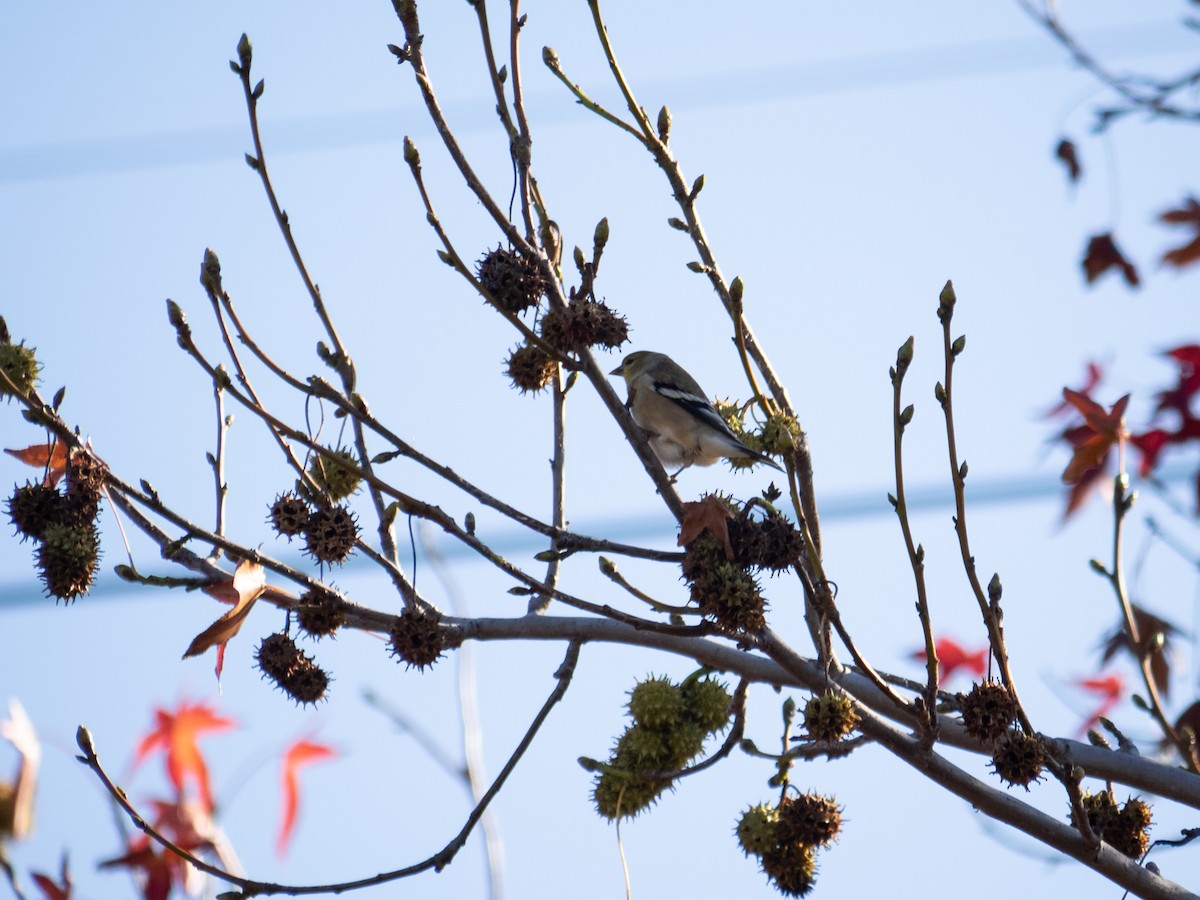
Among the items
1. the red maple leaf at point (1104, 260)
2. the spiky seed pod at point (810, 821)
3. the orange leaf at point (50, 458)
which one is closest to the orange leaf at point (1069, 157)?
the red maple leaf at point (1104, 260)

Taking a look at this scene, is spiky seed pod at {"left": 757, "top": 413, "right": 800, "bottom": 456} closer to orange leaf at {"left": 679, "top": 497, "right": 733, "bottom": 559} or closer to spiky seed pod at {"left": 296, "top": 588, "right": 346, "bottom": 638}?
orange leaf at {"left": 679, "top": 497, "right": 733, "bottom": 559}

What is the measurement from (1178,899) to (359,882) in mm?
1560

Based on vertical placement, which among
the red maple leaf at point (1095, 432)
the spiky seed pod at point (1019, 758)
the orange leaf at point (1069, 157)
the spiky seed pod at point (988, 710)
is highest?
the orange leaf at point (1069, 157)

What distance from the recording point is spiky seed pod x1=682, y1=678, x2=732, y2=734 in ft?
9.61

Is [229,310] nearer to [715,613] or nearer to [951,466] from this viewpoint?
[715,613]

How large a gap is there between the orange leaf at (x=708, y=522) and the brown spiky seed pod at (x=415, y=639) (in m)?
0.53

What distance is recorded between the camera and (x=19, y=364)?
2.65 m

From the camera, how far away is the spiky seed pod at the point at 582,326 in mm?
2281

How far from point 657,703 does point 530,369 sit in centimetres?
83

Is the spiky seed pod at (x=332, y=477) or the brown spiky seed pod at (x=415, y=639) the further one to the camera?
the spiky seed pod at (x=332, y=477)

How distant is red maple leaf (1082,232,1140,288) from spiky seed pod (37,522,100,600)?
429 centimetres

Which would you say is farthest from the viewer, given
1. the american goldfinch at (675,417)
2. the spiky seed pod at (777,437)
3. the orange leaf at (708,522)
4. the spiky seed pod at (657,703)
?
the american goldfinch at (675,417)

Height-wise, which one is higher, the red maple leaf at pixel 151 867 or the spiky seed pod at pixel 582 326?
the spiky seed pod at pixel 582 326

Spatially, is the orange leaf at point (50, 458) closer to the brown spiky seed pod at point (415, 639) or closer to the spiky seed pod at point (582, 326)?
the brown spiky seed pod at point (415, 639)
